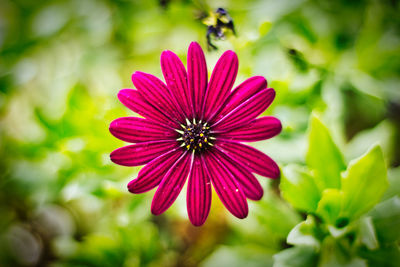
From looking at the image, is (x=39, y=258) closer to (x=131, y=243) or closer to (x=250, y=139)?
(x=131, y=243)

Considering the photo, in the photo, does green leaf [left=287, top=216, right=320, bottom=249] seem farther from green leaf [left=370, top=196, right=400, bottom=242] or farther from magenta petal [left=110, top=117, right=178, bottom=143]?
magenta petal [left=110, top=117, right=178, bottom=143]

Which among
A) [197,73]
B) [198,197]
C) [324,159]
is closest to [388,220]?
[324,159]

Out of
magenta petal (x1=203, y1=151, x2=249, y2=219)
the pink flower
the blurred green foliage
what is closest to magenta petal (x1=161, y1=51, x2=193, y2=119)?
the pink flower

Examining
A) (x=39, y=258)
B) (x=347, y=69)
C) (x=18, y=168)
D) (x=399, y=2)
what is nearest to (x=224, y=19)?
(x=347, y=69)

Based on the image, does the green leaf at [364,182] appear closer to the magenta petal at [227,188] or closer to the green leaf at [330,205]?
the green leaf at [330,205]

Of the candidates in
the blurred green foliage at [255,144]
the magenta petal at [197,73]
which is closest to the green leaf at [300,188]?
the blurred green foliage at [255,144]

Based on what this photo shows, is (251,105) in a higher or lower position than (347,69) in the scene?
lower
